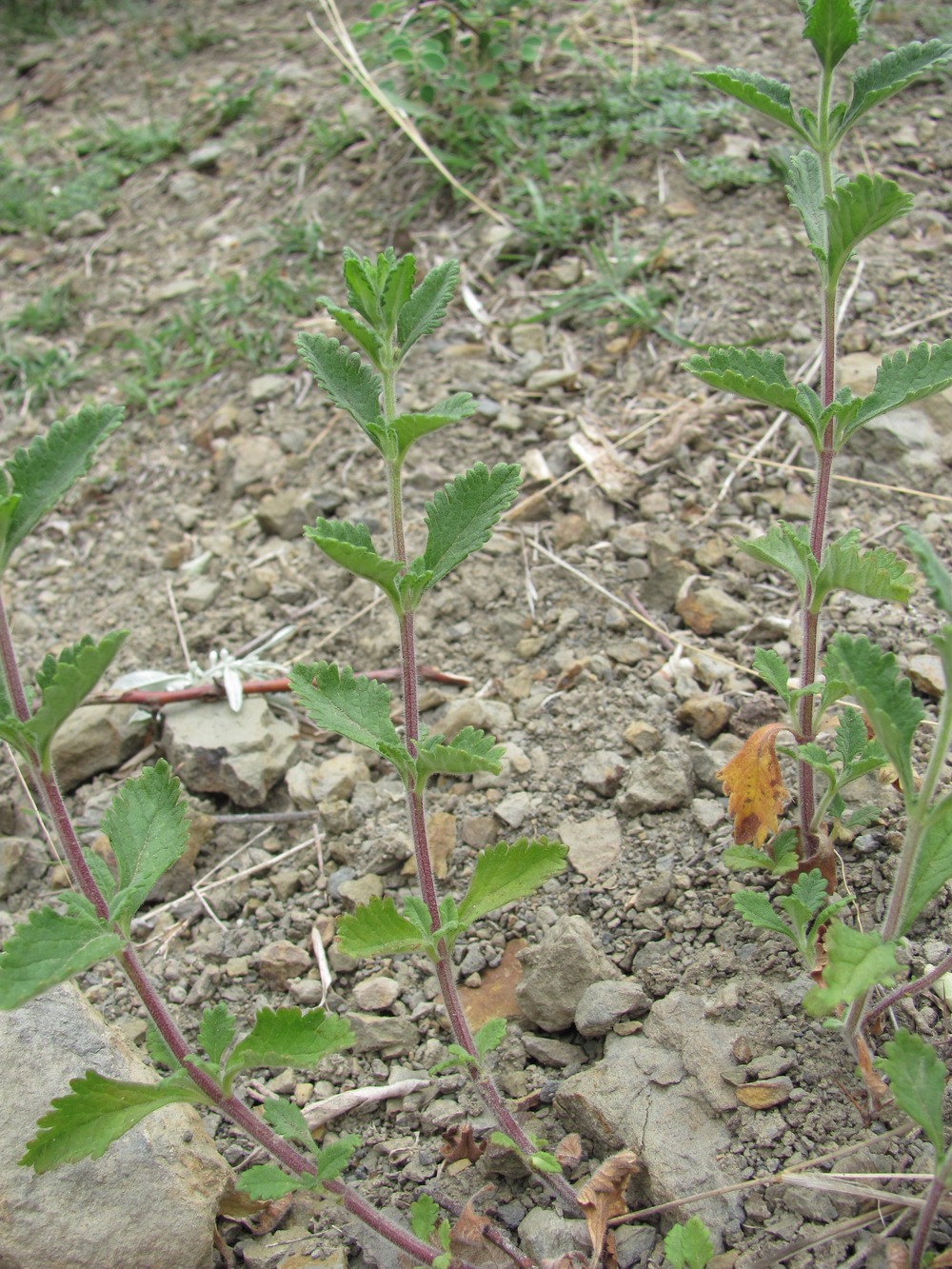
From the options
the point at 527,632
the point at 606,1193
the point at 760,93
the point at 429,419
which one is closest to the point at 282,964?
the point at 606,1193

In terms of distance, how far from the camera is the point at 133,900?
1.78 meters

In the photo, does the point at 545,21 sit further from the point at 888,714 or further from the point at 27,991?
the point at 27,991

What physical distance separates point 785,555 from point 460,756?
0.83 metres

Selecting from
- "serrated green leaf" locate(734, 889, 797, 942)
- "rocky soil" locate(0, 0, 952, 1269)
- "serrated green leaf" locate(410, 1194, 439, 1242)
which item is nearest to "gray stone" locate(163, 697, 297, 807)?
"rocky soil" locate(0, 0, 952, 1269)

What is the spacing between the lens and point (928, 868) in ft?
5.79

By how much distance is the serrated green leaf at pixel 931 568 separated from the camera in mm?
1470

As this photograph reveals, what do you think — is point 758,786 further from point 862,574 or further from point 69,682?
point 69,682

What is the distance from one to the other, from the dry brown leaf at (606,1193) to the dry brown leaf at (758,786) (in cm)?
63

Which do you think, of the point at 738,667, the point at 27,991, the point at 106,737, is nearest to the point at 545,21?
the point at 738,667

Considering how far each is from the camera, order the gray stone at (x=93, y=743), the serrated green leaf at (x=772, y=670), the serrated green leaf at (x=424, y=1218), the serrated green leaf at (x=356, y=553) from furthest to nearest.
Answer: the gray stone at (x=93, y=743) < the serrated green leaf at (x=772, y=670) < the serrated green leaf at (x=424, y=1218) < the serrated green leaf at (x=356, y=553)

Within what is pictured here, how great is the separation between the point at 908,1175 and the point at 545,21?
4341mm

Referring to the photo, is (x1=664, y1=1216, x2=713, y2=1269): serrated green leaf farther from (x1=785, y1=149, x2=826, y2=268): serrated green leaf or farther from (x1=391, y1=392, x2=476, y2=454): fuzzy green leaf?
(x1=785, y1=149, x2=826, y2=268): serrated green leaf

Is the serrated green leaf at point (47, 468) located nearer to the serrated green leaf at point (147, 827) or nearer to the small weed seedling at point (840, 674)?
the serrated green leaf at point (147, 827)

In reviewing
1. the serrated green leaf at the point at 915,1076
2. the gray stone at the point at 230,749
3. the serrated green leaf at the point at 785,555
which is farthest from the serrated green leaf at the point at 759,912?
the gray stone at the point at 230,749
